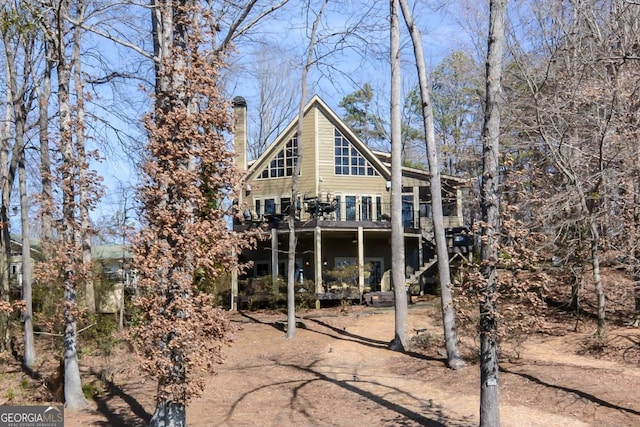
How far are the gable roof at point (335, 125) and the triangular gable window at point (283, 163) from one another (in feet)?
0.58

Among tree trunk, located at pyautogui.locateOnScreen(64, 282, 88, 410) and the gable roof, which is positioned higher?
the gable roof

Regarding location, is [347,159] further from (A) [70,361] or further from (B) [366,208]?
(A) [70,361]

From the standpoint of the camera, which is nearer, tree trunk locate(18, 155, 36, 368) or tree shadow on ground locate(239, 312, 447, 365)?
tree shadow on ground locate(239, 312, 447, 365)

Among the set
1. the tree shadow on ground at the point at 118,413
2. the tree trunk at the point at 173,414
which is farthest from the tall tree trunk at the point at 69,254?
the tree trunk at the point at 173,414

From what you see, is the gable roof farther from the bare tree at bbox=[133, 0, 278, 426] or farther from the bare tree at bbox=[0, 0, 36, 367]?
the bare tree at bbox=[133, 0, 278, 426]

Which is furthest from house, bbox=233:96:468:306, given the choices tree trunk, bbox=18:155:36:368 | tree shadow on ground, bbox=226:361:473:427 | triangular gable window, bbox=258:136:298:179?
tree shadow on ground, bbox=226:361:473:427

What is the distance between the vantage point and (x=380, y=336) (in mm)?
16094

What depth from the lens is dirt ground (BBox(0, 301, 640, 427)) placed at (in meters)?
9.26

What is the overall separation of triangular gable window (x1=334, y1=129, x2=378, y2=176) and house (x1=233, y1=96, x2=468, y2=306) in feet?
0.14

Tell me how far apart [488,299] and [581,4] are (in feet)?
29.6

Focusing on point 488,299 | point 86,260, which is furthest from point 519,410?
point 86,260

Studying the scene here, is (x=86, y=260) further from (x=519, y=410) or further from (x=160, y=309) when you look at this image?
(x=519, y=410)

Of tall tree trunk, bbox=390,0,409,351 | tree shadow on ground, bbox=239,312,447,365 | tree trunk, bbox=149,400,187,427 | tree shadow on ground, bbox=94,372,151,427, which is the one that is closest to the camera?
tree trunk, bbox=149,400,187,427

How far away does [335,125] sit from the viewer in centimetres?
2405
